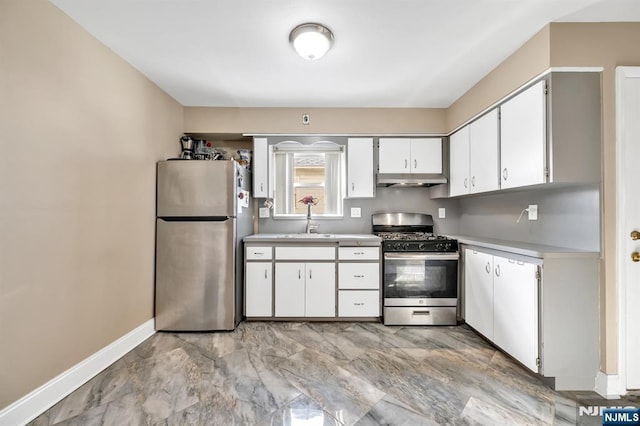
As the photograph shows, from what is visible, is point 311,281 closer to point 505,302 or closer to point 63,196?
point 505,302

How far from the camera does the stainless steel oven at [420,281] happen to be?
9.71ft

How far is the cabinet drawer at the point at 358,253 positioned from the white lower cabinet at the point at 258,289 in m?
0.79

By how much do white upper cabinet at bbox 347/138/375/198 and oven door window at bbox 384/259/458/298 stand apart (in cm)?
93

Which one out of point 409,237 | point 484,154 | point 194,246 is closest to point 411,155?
point 484,154

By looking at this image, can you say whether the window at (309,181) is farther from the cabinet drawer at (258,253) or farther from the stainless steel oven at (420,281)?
the stainless steel oven at (420,281)

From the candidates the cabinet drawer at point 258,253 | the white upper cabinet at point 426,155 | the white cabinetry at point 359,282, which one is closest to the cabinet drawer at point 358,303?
the white cabinetry at point 359,282

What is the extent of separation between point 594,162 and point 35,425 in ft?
12.3

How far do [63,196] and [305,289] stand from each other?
2146 millimetres

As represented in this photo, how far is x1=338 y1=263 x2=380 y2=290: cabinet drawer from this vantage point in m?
3.03

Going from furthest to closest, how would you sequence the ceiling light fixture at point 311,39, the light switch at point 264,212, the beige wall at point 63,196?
the light switch at point 264,212 → the ceiling light fixture at point 311,39 → the beige wall at point 63,196

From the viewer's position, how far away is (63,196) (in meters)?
1.81

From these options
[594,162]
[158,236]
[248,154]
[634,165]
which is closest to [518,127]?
[594,162]

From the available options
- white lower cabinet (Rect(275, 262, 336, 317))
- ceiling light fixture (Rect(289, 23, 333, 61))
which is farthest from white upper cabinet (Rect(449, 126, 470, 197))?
ceiling light fixture (Rect(289, 23, 333, 61))

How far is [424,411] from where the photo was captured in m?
1.67
